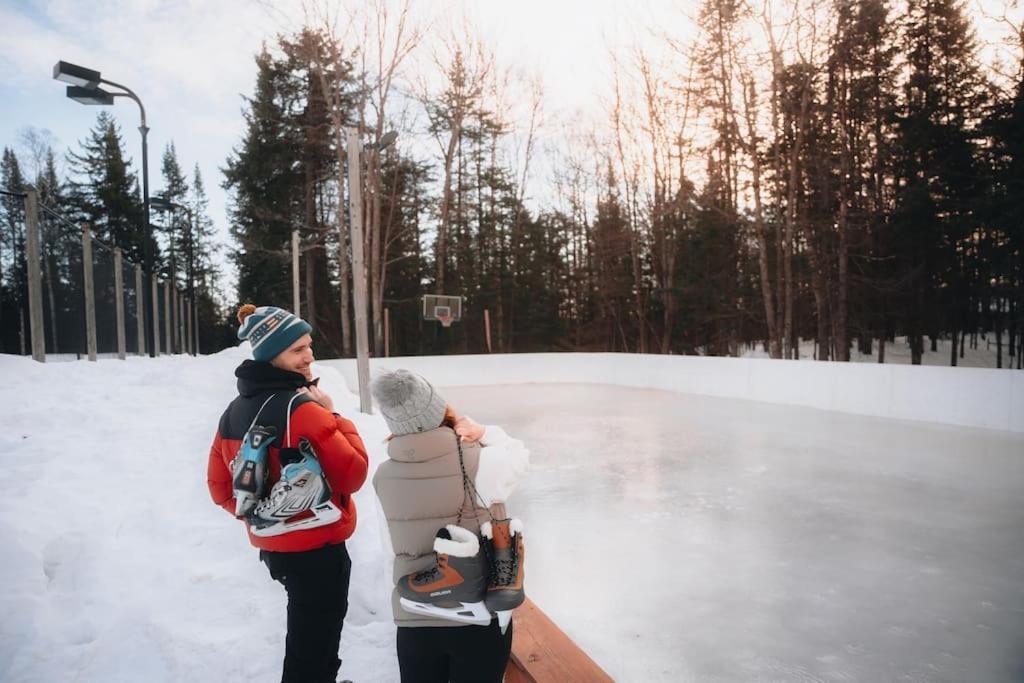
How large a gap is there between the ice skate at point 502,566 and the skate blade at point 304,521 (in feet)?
1.64

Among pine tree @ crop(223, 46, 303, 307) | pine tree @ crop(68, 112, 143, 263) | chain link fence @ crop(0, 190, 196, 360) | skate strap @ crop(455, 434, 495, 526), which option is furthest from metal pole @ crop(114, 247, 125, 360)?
pine tree @ crop(68, 112, 143, 263)

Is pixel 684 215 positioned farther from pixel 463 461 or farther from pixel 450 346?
pixel 463 461

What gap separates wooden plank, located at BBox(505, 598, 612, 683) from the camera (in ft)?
6.70

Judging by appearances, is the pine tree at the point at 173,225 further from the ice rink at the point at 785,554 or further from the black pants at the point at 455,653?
the black pants at the point at 455,653

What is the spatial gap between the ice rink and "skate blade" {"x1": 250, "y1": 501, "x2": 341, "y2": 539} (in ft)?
5.38

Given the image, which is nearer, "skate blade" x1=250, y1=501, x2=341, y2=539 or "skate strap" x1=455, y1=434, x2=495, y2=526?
"skate strap" x1=455, y1=434, x2=495, y2=526

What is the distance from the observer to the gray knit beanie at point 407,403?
1496mm

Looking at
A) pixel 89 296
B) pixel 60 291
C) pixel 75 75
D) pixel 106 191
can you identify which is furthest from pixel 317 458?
pixel 106 191

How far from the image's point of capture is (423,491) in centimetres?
152

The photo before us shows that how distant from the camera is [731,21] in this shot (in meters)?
17.3

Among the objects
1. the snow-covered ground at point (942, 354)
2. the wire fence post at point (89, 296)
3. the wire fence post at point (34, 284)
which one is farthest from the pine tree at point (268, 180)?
the snow-covered ground at point (942, 354)

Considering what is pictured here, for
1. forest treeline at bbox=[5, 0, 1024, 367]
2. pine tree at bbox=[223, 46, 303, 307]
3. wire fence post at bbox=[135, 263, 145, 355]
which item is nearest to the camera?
wire fence post at bbox=[135, 263, 145, 355]

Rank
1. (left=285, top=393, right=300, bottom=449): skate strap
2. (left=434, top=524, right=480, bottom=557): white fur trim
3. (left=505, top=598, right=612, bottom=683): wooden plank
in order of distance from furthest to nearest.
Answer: (left=505, top=598, right=612, bottom=683): wooden plank → (left=285, top=393, right=300, bottom=449): skate strap → (left=434, top=524, right=480, bottom=557): white fur trim

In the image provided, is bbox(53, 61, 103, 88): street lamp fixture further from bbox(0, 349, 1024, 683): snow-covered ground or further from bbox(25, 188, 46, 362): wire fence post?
bbox(0, 349, 1024, 683): snow-covered ground
